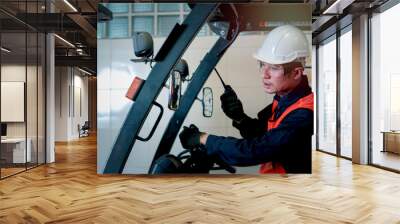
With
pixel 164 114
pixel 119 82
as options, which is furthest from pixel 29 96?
pixel 164 114

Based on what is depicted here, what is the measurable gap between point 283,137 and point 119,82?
9.57 feet

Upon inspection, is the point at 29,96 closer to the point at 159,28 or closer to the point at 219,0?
the point at 159,28

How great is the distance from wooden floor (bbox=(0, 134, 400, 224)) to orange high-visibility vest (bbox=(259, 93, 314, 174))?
0.56ft

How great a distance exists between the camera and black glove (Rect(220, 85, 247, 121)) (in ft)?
22.1

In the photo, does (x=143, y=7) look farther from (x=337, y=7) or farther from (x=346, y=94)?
(x=346, y=94)

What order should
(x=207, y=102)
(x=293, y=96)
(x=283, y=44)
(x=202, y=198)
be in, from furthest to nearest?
(x=207, y=102) < (x=283, y=44) < (x=293, y=96) < (x=202, y=198)

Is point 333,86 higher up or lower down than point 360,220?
higher up

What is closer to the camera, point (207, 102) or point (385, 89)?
point (207, 102)

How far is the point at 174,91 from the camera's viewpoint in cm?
666

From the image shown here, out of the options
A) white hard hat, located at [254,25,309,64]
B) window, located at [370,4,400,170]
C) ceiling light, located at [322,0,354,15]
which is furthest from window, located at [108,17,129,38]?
window, located at [370,4,400,170]

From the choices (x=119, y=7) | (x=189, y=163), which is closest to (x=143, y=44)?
(x=119, y=7)

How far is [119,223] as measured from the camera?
3953 millimetres

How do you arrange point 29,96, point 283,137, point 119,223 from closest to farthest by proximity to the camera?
point 119,223, point 283,137, point 29,96

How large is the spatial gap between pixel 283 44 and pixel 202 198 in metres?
3.03
